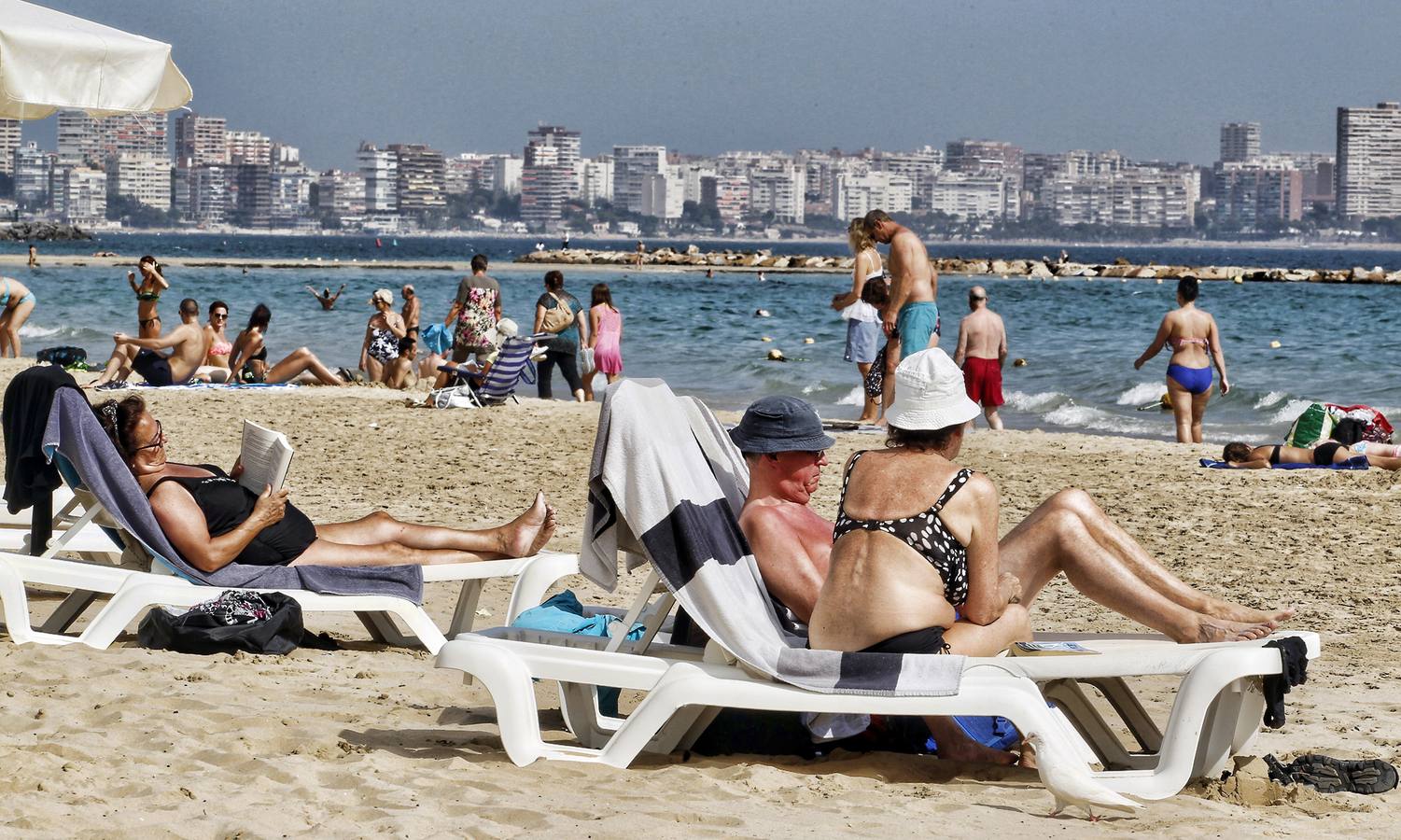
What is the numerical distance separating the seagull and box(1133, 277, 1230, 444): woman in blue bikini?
7.91 meters

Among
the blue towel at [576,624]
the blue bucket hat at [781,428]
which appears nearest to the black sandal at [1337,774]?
the blue bucket hat at [781,428]

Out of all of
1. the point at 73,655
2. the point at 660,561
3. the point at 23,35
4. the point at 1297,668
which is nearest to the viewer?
the point at 1297,668

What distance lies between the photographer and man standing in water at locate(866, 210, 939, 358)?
9625 mm

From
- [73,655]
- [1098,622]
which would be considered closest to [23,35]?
[73,655]

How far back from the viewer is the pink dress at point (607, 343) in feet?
46.1

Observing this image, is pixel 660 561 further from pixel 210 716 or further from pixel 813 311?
pixel 813 311

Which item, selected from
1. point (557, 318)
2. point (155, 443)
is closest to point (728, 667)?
point (155, 443)

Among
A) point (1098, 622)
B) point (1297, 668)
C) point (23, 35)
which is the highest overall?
point (23, 35)

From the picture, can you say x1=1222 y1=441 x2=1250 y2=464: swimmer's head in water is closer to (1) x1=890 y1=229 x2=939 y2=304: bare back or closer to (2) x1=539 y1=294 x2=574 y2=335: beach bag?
(1) x1=890 y1=229 x2=939 y2=304: bare back

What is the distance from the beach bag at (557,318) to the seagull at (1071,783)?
10.4 meters

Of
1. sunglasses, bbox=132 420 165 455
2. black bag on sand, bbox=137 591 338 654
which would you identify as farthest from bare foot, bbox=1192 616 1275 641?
sunglasses, bbox=132 420 165 455

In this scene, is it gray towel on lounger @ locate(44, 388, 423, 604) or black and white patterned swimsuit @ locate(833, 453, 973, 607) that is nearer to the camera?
black and white patterned swimsuit @ locate(833, 453, 973, 607)

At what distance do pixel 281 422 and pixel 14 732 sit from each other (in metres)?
7.38

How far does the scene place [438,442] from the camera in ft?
33.6
